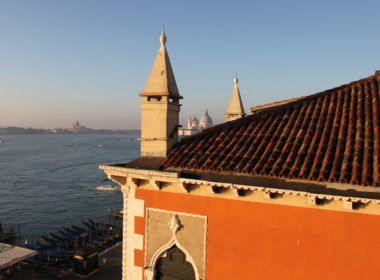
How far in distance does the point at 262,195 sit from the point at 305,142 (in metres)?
1.81

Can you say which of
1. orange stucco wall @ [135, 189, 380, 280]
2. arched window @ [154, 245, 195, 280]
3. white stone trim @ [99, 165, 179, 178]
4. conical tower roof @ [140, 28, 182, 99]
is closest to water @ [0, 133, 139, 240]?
arched window @ [154, 245, 195, 280]

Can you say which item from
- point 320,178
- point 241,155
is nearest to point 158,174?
point 241,155

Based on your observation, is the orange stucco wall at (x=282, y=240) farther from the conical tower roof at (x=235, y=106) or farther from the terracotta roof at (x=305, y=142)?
the conical tower roof at (x=235, y=106)

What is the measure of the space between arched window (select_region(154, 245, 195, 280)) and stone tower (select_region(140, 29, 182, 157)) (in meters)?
2.76

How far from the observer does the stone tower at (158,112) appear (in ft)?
27.6

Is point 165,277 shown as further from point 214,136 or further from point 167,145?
point 214,136

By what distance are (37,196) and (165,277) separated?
55863mm

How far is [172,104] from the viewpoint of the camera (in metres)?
8.62

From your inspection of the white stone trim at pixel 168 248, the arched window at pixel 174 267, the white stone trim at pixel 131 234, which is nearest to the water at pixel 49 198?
the white stone trim at pixel 131 234

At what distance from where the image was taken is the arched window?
770cm

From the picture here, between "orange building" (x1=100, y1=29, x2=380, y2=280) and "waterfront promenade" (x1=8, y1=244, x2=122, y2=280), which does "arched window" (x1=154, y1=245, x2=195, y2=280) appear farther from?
"waterfront promenade" (x1=8, y1=244, x2=122, y2=280)

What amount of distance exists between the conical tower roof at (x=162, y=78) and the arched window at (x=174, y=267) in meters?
4.41

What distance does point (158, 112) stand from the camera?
8492mm

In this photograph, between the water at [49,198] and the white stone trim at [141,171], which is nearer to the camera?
the white stone trim at [141,171]
